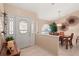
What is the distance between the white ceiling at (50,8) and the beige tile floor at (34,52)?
53 cm

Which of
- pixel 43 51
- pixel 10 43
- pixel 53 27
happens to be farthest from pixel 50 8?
pixel 10 43

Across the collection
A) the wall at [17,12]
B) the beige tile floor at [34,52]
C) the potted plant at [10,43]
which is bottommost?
the beige tile floor at [34,52]

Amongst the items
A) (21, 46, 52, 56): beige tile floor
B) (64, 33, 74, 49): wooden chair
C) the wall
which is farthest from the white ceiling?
(21, 46, 52, 56): beige tile floor

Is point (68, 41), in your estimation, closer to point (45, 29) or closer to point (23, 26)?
point (45, 29)

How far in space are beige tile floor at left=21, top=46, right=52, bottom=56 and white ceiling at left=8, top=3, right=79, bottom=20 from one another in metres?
0.53

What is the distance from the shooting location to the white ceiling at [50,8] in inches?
68.9

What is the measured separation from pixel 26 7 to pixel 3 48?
77 cm

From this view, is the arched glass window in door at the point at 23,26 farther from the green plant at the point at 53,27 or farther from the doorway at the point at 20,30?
the green plant at the point at 53,27

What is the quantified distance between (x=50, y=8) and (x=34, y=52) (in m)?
0.79

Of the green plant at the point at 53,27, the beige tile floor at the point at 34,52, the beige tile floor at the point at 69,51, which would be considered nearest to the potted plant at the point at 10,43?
the beige tile floor at the point at 34,52

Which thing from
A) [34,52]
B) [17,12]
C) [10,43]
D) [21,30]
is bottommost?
[34,52]

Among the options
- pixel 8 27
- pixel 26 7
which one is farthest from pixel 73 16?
pixel 8 27

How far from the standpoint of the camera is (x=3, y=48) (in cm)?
174

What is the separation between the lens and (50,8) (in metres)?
1.78
